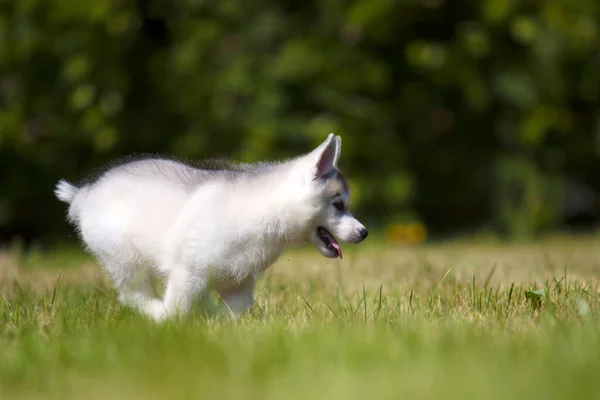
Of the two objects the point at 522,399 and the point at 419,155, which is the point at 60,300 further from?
the point at 419,155

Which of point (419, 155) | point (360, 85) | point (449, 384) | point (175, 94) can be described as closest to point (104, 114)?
point (175, 94)

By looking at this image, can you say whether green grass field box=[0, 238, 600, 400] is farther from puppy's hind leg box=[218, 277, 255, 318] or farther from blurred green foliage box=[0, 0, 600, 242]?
blurred green foliage box=[0, 0, 600, 242]

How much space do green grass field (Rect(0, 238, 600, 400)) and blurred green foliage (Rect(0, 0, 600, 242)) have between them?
12.3ft

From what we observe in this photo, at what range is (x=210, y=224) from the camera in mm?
3535

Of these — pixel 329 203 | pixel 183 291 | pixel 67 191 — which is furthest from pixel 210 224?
pixel 67 191

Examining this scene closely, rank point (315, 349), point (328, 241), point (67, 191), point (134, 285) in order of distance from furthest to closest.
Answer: point (67, 191), point (134, 285), point (328, 241), point (315, 349)

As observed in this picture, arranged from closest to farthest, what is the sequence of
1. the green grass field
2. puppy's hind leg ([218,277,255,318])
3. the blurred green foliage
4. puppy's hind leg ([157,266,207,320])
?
the green grass field < puppy's hind leg ([157,266,207,320]) < puppy's hind leg ([218,277,255,318]) < the blurred green foliage

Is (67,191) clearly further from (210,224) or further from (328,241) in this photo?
(328,241)

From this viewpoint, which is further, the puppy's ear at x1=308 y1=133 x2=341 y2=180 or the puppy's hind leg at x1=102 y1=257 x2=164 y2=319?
the puppy's hind leg at x1=102 y1=257 x2=164 y2=319

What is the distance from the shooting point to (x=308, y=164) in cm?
360

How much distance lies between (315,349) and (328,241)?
1.10 m

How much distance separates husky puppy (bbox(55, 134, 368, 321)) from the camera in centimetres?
354

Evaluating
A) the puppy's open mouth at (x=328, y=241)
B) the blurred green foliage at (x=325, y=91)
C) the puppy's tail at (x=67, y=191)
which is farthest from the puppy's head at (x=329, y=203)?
the blurred green foliage at (x=325, y=91)

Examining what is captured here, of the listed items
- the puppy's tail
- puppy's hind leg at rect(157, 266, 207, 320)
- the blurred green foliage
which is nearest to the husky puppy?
puppy's hind leg at rect(157, 266, 207, 320)
